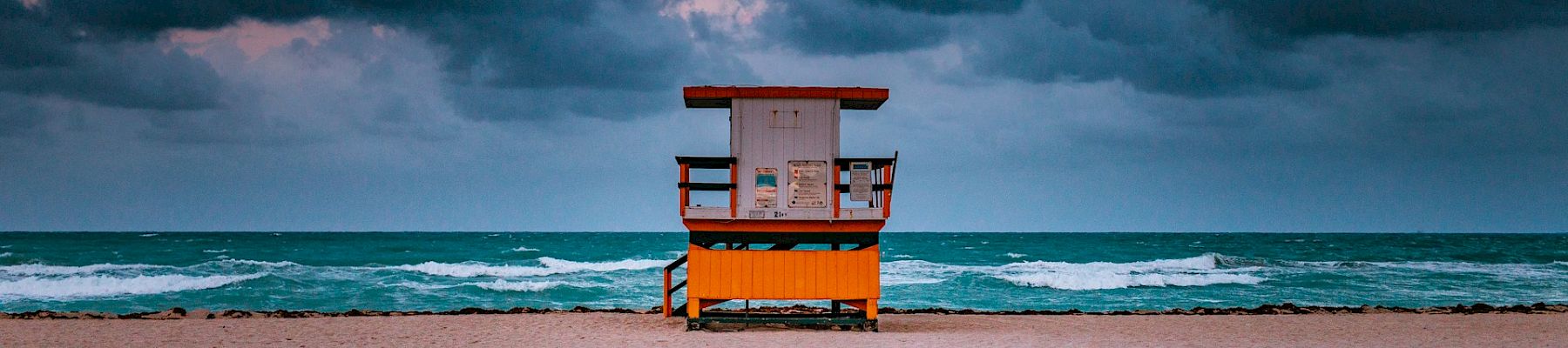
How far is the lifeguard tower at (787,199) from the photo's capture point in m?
12.1

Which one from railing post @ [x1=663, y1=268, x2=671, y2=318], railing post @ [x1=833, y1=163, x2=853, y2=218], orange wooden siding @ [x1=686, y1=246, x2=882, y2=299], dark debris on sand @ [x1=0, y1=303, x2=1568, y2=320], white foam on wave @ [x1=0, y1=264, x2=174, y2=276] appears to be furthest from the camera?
white foam on wave @ [x1=0, y1=264, x2=174, y2=276]

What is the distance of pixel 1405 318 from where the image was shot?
14.8 metres

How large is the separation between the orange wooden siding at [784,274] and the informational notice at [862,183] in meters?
0.61

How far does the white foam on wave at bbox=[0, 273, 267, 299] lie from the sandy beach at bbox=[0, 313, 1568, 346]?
12.7 m

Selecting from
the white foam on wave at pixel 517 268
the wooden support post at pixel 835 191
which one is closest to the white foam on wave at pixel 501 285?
the white foam on wave at pixel 517 268

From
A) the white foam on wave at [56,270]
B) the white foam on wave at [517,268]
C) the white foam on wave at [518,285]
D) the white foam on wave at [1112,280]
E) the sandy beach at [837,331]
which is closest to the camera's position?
the sandy beach at [837,331]

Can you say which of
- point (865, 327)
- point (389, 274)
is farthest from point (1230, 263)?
point (865, 327)

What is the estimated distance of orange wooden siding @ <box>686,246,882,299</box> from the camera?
40.0ft

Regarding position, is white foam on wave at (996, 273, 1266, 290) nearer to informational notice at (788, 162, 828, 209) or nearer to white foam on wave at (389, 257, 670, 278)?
white foam on wave at (389, 257, 670, 278)

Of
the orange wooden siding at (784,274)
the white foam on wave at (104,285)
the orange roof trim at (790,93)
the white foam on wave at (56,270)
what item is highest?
the orange roof trim at (790,93)

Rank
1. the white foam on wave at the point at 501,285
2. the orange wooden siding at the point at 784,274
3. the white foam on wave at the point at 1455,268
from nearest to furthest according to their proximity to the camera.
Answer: the orange wooden siding at the point at 784,274, the white foam on wave at the point at 501,285, the white foam on wave at the point at 1455,268

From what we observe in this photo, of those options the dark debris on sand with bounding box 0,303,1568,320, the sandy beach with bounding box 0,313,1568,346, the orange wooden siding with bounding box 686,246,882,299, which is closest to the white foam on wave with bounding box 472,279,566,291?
the dark debris on sand with bounding box 0,303,1568,320

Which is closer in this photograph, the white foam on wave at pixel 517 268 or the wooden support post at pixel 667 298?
the wooden support post at pixel 667 298

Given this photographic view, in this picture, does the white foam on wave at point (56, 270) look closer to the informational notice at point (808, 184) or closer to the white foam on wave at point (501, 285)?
the white foam on wave at point (501, 285)
